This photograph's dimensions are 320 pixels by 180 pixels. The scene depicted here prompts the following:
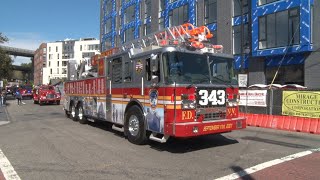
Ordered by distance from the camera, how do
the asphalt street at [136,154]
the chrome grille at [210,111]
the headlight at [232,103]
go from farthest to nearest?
the headlight at [232,103], the chrome grille at [210,111], the asphalt street at [136,154]

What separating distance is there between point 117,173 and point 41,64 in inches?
5478

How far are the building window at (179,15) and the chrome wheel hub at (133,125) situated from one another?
25.6 metres

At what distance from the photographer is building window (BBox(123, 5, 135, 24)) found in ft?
158

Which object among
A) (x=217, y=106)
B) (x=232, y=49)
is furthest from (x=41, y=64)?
(x=217, y=106)

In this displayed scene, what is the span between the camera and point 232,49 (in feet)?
97.4

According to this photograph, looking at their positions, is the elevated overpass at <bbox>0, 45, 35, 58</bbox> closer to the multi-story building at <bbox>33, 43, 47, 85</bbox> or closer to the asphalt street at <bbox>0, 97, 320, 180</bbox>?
the multi-story building at <bbox>33, 43, 47, 85</bbox>

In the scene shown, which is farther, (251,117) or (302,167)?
(251,117)

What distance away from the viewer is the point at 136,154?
361 inches

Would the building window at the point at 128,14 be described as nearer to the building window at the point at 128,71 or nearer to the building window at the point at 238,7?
the building window at the point at 238,7

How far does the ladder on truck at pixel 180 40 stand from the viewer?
972 cm

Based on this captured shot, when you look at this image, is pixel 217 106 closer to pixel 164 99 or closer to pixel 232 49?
pixel 164 99

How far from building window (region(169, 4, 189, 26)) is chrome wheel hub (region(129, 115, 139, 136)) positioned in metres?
25.6

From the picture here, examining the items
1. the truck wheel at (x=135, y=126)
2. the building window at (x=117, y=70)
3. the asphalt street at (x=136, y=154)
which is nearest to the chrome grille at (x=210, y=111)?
the asphalt street at (x=136, y=154)

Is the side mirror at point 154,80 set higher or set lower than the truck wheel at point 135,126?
higher
